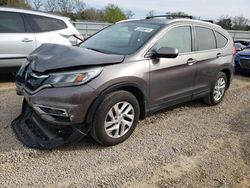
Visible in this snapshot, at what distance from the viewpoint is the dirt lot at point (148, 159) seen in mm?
3340

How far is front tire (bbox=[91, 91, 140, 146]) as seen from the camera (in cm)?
381

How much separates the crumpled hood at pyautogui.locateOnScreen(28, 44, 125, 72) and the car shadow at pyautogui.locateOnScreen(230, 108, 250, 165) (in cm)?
203

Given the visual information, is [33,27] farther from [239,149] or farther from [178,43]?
[239,149]

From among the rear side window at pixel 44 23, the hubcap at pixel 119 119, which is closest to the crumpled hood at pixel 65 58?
the hubcap at pixel 119 119

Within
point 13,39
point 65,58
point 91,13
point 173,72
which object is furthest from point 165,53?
point 91,13

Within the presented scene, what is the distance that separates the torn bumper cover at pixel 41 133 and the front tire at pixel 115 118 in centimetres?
25

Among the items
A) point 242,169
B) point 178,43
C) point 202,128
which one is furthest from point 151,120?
point 242,169

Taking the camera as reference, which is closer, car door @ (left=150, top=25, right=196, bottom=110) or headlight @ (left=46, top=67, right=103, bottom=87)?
headlight @ (left=46, top=67, right=103, bottom=87)

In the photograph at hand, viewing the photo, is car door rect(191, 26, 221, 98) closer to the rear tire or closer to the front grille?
the rear tire

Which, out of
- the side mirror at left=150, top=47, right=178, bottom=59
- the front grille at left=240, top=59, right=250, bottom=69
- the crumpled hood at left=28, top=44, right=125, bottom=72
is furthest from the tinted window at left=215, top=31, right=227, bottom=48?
the front grille at left=240, top=59, right=250, bottom=69

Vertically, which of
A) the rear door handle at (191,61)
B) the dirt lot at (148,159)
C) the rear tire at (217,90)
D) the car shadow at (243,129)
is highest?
the rear door handle at (191,61)

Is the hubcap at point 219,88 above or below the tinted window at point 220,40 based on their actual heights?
below

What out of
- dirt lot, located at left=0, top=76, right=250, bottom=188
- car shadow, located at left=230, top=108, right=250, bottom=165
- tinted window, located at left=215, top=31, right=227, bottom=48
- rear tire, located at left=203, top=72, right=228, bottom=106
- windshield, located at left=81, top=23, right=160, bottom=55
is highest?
windshield, located at left=81, top=23, right=160, bottom=55

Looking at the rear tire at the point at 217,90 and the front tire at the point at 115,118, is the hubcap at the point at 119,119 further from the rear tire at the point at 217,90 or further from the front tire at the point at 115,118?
the rear tire at the point at 217,90
